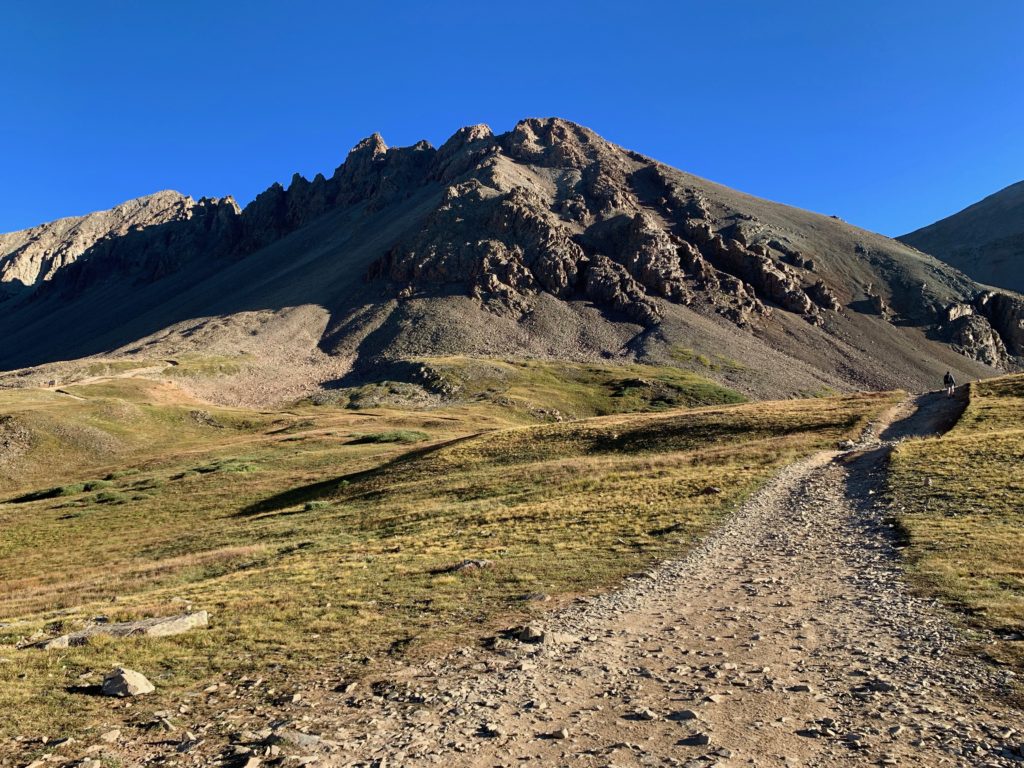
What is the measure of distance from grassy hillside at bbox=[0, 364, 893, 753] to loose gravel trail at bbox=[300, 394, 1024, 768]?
8.43 feet

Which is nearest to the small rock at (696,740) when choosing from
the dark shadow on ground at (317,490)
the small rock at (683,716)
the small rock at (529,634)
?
the small rock at (683,716)

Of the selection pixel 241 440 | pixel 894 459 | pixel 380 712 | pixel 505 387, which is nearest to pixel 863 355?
pixel 505 387

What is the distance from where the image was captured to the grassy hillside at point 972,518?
14.0 m

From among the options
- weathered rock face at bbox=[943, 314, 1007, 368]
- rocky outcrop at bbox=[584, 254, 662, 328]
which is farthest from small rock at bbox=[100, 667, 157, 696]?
weathered rock face at bbox=[943, 314, 1007, 368]

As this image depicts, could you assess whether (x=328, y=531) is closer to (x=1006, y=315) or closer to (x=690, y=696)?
(x=690, y=696)

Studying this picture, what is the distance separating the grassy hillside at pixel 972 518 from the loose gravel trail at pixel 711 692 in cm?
104

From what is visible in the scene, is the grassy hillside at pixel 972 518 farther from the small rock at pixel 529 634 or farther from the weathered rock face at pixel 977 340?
the weathered rock face at pixel 977 340

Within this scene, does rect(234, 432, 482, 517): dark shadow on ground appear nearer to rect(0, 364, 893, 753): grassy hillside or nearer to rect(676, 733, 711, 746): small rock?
rect(0, 364, 893, 753): grassy hillside

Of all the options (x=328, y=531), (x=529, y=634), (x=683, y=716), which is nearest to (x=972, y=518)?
(x=529, y=634)

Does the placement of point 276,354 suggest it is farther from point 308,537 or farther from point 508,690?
point 508,690

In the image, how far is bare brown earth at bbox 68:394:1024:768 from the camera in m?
8.80

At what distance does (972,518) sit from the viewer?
22.9m

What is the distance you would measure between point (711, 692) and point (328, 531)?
94.0 feet

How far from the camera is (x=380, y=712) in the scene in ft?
34.6
